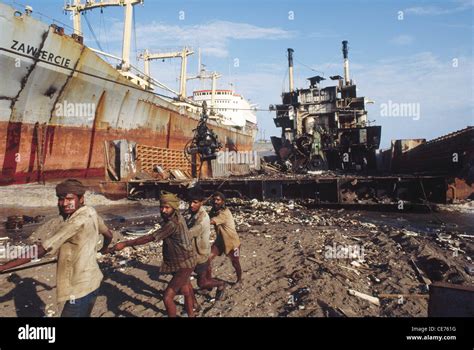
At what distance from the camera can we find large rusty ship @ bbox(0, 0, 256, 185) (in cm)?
1197

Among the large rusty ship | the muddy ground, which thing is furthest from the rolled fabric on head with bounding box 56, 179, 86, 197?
the large rusty ship

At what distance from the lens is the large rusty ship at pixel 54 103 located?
11969 mm

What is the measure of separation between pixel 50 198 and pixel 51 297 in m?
9.27

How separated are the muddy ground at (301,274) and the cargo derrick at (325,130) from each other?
1261 cm

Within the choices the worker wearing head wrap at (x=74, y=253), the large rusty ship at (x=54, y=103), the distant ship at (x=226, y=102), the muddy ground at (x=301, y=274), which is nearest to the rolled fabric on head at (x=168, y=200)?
the worker wearing head wrap at (x=74, y=253)

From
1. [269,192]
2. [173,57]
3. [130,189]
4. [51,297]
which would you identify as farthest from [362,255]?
[173,57]

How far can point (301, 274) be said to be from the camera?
17.6 ft

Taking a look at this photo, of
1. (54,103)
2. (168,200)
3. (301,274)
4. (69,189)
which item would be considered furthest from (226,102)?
(69,189)

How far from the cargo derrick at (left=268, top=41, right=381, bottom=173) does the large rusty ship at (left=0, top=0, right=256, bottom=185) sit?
1108cm

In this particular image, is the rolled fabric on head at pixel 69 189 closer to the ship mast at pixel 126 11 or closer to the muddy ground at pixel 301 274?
the muddy ground at pixel 301 274

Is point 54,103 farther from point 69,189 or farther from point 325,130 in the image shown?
point 325,130

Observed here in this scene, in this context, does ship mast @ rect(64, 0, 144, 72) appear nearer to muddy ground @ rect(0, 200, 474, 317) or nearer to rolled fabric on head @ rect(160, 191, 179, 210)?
muddy ground @ rect(0, 200, 474, 317)

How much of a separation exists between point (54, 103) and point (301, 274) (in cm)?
1340

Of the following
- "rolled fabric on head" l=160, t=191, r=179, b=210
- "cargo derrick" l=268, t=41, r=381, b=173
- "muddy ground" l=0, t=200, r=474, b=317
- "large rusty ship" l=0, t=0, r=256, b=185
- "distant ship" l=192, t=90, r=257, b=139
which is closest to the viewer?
"rolled fabric on head" l=160, t=191, r=179, b=210
